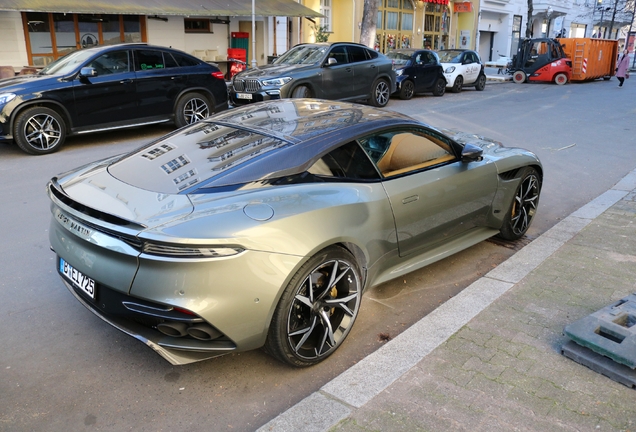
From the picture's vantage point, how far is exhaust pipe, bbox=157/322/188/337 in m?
2.86

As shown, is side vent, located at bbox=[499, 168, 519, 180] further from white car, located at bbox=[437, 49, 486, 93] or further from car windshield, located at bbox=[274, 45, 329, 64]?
white car, located at bbox=[437, 49, 486, 93]

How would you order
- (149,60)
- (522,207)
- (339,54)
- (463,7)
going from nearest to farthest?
(522,207) < (149,60) < (339,54) < (463,7)

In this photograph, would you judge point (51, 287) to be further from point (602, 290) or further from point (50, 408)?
point (602, 290)

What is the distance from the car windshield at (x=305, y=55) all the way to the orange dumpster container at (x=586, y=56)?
18.1 metres

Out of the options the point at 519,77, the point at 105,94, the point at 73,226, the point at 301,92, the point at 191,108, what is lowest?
the point at 519,77

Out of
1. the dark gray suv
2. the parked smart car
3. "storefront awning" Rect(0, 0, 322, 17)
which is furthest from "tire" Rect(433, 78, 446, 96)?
"storefront awning" Rect(0, 0, 322, 17)

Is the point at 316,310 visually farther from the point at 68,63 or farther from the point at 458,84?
the point at 458,84

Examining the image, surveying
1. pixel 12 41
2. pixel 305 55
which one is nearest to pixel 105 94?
pixel 305 55

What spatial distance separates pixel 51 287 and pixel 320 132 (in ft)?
8.01

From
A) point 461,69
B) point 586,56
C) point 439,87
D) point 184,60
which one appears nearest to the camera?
point 184,60

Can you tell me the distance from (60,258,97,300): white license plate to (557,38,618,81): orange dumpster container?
28.2 m

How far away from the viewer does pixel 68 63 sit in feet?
31.0

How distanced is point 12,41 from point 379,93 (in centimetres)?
1059

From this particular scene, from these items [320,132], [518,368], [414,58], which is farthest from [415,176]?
[414,58]
